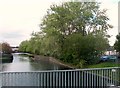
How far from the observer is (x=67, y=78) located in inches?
128

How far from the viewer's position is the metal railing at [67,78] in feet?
10.2

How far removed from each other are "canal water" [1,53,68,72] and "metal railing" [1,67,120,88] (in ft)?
0.16

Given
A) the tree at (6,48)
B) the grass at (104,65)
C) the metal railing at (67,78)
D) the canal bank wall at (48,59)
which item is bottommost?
the metal railing at (67,78)

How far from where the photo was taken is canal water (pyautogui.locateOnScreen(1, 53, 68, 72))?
3061mm

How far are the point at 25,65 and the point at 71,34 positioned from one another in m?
0.67

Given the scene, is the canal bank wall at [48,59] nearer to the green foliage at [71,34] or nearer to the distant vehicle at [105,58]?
the green foliage at [71,34]

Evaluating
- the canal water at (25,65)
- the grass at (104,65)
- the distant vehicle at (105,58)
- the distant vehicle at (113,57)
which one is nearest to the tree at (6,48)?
the canal water at (25,65)

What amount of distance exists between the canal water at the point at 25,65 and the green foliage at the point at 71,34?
0.35ft

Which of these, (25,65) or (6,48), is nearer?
(6,48)

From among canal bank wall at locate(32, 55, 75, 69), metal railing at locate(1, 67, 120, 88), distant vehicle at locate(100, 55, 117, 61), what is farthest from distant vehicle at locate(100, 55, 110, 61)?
canal bank wall at locate(32, 55, 75, 69)

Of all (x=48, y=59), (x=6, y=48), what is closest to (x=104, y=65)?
(x=48, y=59)

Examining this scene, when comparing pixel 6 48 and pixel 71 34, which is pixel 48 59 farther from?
pixel 6 48

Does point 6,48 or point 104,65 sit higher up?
point 6,48

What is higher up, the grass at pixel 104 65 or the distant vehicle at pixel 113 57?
the distant vehicle at pixel 113 57
